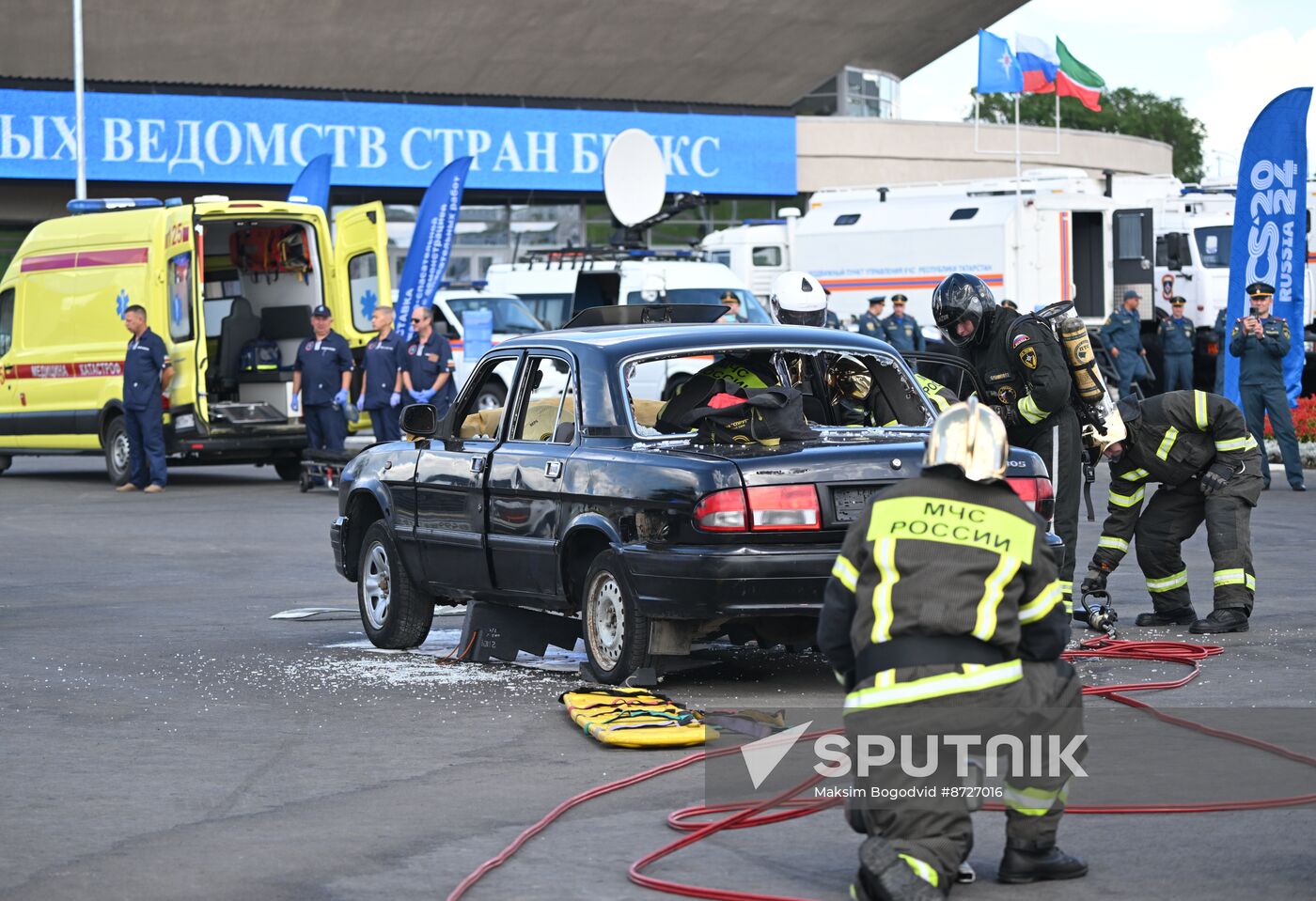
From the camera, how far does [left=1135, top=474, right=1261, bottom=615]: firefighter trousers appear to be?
402 inches

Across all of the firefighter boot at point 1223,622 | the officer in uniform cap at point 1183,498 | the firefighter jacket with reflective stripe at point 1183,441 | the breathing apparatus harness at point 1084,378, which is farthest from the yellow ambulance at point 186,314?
the firefighter boot at point 1223,622

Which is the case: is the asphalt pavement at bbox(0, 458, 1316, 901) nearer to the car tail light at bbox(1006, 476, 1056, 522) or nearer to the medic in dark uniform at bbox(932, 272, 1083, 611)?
the car tail light at bbox(1006, 476, 1056, 522)

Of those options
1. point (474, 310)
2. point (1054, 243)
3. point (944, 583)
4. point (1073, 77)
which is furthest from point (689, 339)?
point (1073, 77)

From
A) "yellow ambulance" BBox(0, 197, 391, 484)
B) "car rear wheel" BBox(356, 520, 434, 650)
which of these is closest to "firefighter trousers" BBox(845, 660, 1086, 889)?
"car rear wheel" BBox(356, 520, 434, 650)

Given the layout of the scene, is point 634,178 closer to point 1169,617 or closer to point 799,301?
point 799,301

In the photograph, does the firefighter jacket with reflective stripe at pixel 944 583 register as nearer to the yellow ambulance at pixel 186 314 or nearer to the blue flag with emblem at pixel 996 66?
the yellow ambulance at pixel 186 314

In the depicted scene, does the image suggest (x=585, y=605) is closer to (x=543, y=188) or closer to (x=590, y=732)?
(x=590, y=732)

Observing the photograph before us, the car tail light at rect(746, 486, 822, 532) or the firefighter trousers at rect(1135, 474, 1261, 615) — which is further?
the firefighter trousers at rect(1135, 474, 1261, 615)

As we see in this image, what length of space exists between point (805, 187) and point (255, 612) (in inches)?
1457

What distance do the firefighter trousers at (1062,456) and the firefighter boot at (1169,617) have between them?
26.6 inches

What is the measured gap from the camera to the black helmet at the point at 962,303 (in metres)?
10.2

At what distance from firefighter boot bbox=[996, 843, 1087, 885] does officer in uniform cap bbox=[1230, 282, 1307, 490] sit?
14.1 metres

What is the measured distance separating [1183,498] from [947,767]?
575 centimetres

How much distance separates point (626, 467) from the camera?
8.48 metres
